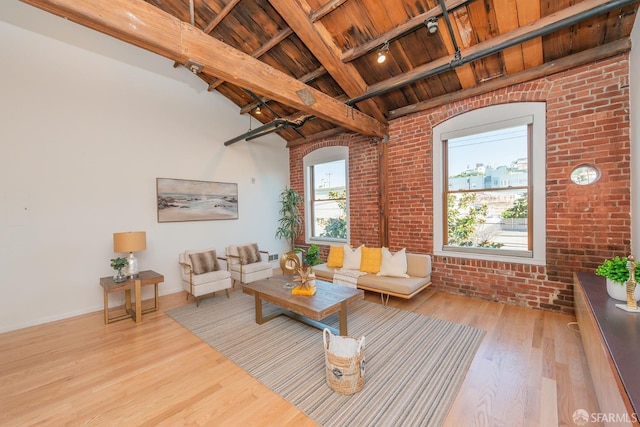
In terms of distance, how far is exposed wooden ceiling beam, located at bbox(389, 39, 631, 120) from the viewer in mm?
2908

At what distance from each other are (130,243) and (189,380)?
2.19 metres

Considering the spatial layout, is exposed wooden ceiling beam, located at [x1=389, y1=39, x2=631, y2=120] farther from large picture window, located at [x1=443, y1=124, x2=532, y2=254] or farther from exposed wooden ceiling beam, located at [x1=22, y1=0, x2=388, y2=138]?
exposed wooden ceiling beam, located at [x1=22, y1=0, x2=388, y2=138]

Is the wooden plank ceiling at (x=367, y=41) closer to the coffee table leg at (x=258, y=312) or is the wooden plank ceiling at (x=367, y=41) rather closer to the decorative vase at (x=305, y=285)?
the decorative vase at (x=305, y=285)

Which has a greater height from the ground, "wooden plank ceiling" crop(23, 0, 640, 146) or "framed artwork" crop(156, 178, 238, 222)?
"wooden plank ceiling" crop(23, 0, 640, 146)

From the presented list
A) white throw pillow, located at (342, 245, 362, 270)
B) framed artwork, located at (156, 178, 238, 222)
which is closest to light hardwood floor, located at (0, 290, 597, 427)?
white throw pillow, located at (342, 245, 362, 270)

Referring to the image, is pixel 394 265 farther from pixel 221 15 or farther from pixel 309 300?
pixel 221 15

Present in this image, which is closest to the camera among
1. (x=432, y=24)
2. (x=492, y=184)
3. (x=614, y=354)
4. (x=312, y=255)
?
(x=614, y=354)

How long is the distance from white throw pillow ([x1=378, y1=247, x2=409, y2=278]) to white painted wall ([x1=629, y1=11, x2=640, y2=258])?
237 centimetres

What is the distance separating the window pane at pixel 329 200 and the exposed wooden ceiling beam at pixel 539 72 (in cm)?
211

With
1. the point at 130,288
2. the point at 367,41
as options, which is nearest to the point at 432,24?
the point at 367,41

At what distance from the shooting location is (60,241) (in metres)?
3.54

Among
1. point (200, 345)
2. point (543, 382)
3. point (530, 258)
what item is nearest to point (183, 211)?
point (200, 345)

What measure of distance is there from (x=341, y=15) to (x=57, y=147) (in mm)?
4140

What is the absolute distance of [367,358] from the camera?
248cm
